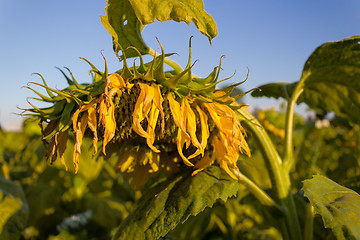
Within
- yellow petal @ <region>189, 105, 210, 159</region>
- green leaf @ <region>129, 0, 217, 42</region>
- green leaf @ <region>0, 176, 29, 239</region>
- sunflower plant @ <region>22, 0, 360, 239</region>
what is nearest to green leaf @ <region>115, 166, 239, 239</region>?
sunflower plant @ <region>22, 0, 360, 239</region>

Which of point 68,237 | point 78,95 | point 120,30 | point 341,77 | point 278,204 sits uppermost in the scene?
point 120,30

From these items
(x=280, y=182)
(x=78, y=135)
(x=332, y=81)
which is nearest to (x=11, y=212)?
(x=78, y=135)

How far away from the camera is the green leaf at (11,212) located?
1362 millimetres

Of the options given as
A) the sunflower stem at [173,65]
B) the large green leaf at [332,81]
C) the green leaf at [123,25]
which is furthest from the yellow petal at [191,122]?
the large green leaf at [332,81]

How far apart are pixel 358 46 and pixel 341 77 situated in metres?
0.19

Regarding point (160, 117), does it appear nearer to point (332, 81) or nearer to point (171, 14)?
point (171, 14)

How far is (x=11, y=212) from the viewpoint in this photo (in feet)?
4.68

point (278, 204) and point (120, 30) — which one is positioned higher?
point (120, 30)

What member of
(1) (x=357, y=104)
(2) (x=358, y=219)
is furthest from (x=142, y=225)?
(1) (x=357, y=104)

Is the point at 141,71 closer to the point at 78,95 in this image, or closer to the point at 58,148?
the point at 78,95

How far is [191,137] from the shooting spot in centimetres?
93

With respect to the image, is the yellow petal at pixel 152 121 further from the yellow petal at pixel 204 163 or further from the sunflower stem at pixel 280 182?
the sunflower stem at pixel 280 182

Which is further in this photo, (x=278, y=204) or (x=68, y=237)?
(x=68, y=237)

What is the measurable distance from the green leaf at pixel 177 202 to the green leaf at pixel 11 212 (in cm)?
59
